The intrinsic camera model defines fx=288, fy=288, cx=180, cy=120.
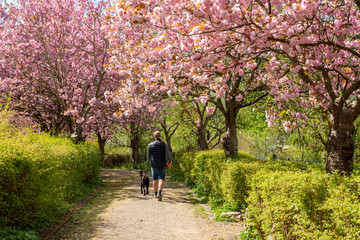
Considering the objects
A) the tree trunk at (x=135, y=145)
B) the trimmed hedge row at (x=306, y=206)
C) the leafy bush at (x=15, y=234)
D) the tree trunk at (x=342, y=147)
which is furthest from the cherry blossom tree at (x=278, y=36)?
the tree trunk at (x=135, y=145)

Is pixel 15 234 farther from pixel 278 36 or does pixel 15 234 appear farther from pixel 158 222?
pixel 278 36

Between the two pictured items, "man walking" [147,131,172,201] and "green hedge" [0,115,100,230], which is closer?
"green hedge" [0,115,100,230]

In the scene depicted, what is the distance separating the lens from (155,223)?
6.55 meters

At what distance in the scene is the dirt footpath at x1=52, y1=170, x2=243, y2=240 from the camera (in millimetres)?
5723

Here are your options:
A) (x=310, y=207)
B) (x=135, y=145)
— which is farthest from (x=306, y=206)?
(x=135, y=145)

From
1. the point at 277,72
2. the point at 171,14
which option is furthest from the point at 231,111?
the point at 171,14

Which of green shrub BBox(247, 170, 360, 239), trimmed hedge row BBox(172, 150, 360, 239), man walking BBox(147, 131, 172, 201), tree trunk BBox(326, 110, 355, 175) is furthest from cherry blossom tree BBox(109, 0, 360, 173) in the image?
man walking BBox(147, 131, 172, 201)

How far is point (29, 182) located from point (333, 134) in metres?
5.69

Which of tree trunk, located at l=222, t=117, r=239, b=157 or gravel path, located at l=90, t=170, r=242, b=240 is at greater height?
tree trunk, located at l=222, t=117, r=239, b=157

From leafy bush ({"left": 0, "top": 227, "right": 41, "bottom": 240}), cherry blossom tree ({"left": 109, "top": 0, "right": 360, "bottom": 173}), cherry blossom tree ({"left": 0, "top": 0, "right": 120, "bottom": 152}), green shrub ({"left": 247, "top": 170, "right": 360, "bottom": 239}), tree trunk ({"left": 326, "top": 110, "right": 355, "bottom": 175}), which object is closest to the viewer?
green shrub ({"left": 247, "top": 170, "right": 360, "bottom": 239})

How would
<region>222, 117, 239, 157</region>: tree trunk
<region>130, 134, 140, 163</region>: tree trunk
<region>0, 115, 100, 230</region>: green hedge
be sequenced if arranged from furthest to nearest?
1. <region>130, 134, 140, 163</region>: tree trunk
2. <region>222, 117, 239, 157</region>: tree trunk
3. <region>0, 115, 100, 230</region>: green hedge

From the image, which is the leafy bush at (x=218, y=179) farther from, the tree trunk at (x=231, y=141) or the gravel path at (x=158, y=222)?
the tree trunk at (x=231, y=141)

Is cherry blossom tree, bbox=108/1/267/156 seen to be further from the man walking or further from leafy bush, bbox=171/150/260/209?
the man walking

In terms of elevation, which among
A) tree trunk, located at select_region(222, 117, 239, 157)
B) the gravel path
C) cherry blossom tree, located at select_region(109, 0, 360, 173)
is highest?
cherry blossom tree, located at select_region(109, 0, 360, 173)
